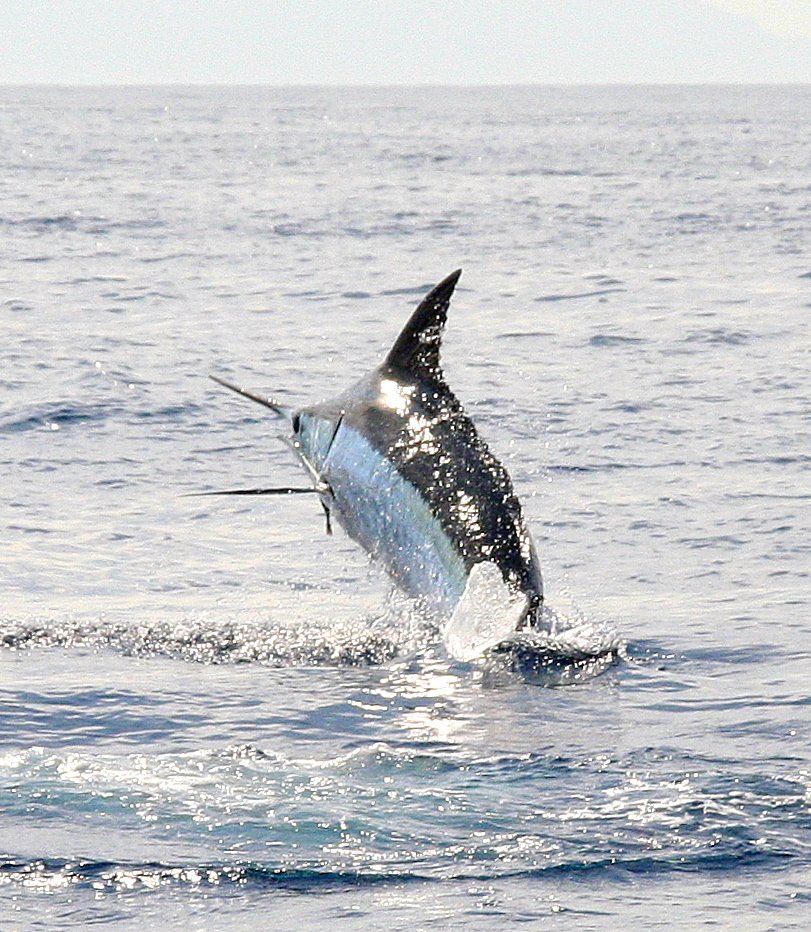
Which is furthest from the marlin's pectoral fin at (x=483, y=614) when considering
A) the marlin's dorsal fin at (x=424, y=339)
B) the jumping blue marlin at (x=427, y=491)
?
the marlin's dorsal fin at (x=424, y=339)

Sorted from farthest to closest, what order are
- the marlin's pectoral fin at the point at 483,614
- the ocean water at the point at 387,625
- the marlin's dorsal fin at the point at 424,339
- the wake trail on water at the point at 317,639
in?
1. the wake trail on water at the point at 317,639
2. the marlin's dorsal fin at the point at 424,339
3. the marlin's pectoral fin at the point at 483,614
4. the ocean water at the point at 387,625

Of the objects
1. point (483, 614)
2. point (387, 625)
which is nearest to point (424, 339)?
point (483, 614)

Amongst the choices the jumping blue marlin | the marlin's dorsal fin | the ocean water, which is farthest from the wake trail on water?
the marlin's dorsal fin

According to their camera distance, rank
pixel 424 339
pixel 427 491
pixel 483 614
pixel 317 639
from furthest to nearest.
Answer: pixel 317 639 < pixel 424 339 < pixel 483 614 < pixel 427 491

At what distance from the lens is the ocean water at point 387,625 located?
701 cm

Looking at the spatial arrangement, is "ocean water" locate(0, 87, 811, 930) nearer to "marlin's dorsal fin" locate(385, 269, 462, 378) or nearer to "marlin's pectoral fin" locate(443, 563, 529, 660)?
"marlin's pectoral fin" locate(443, 563, 529, 660)

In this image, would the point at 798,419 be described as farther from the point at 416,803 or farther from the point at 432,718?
the point at 416,803

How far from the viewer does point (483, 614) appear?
31.0ft

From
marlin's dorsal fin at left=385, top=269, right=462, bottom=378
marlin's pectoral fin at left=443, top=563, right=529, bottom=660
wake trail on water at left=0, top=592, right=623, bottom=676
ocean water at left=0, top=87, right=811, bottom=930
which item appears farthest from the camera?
wake trail on water at left=0, top=592, right=623, bottom=676

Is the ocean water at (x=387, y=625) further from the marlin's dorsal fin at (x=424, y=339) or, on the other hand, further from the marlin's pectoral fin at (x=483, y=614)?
the marlin's dorsal fin at (x=424, y=339)

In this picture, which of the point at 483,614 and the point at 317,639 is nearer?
the point at 483,614

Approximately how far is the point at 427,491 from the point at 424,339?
0.85 meters

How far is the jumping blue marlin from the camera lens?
9.20 meters

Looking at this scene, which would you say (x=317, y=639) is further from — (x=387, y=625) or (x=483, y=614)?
(x=483, y=614)
